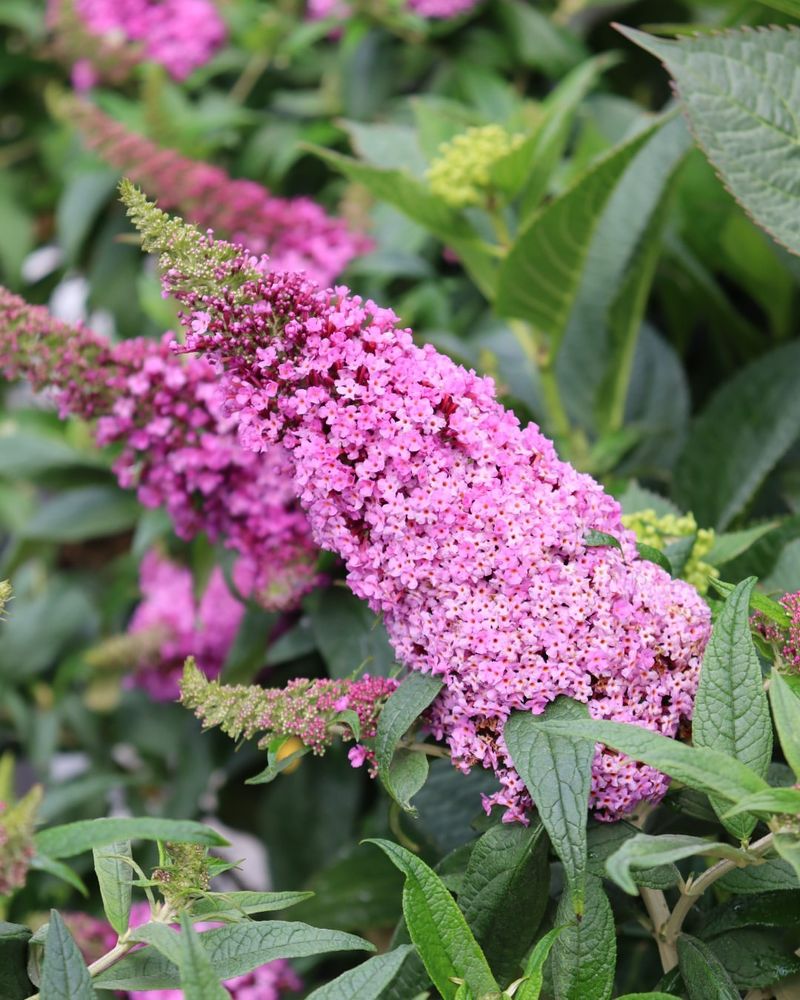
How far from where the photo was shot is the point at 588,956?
0.64 metres

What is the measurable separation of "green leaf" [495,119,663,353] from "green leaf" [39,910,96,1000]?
2.30 feet

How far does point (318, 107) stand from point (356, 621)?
93cm

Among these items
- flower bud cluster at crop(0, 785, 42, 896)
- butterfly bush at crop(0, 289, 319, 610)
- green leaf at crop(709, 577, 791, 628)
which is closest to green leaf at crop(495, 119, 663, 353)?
butterfly bush at crop(0, 289, 319, 610)

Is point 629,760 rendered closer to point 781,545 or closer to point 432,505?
point 432,505

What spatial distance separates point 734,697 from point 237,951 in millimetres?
315

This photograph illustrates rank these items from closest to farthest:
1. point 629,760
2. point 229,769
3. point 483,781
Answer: point 629,760 → point 483,781 → point 229,769

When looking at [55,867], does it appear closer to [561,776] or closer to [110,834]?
[110,834]

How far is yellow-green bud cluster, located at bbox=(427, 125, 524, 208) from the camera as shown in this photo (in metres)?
1.05

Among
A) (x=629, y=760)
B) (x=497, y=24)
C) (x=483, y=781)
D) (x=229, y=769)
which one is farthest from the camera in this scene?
(x=497, y=24)

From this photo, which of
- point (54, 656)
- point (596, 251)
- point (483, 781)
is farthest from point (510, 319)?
point (54, 656)

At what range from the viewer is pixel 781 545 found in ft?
3.01

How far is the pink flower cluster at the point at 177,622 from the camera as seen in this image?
1243 millimetres

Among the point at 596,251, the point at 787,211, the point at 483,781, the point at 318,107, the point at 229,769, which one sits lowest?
the point at 229,769

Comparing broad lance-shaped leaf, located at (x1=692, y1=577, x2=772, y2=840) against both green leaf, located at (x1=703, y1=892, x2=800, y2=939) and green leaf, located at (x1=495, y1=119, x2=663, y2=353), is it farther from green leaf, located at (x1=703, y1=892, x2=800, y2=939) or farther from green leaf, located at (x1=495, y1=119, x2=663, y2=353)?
green leaf, located at (x1=495, y1=119, x2=663, y2=353)
